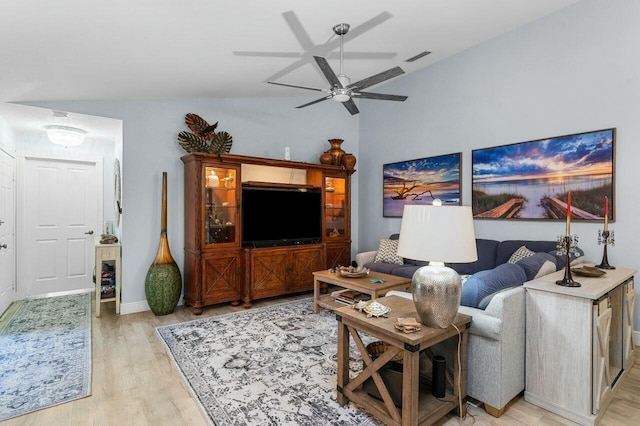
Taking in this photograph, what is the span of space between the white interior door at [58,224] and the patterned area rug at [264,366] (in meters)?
2.57

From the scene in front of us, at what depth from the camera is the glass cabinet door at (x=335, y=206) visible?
515cm

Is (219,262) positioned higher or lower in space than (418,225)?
lower

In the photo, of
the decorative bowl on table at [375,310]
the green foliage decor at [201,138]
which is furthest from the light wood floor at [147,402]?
the green foliage decor at [201,138]

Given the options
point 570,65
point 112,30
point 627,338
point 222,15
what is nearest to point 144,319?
point 112,30

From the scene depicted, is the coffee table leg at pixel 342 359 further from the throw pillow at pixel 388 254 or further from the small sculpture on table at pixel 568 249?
the throw pillow at pixel 388 254

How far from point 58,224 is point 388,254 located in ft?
15.7

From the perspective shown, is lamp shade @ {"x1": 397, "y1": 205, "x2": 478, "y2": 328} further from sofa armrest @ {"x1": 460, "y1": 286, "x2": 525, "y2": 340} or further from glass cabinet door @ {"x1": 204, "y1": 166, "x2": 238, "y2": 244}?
glass cabinet door @ {"x1": 204, "y1": 166, "x2": 238, "y2": 244}

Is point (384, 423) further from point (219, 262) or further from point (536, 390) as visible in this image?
point (219, 262)

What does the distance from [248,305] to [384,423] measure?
257cm

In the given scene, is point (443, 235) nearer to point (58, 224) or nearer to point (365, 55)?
point (365, 55)

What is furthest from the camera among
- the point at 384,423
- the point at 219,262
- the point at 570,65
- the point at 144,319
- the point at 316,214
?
the point at 316,214

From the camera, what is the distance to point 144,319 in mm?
3787

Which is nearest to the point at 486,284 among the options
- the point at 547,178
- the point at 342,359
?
the point at 342,359

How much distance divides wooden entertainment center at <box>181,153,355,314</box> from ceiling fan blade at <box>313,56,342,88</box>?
1.76 metres
